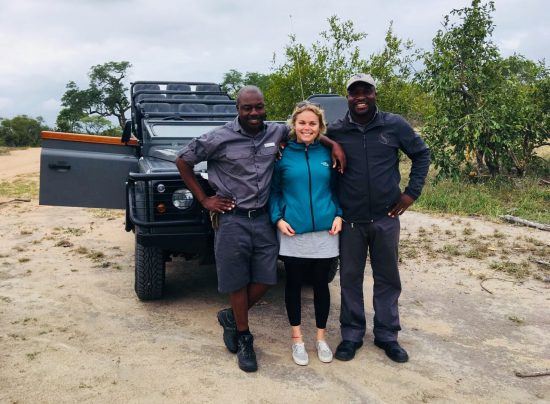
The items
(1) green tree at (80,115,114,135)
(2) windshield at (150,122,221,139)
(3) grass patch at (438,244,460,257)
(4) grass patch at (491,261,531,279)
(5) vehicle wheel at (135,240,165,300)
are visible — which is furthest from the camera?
(1) green tree at (80,115,114,135)

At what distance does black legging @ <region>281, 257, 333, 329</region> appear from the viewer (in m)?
3.29

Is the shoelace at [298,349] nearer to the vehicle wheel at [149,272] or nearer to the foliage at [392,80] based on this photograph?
the vehicle wheel at [149,272]

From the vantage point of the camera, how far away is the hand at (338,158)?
128 inches

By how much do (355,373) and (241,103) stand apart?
5.93 feet

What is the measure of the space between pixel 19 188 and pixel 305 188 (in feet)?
34.4

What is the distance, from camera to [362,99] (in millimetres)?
3244

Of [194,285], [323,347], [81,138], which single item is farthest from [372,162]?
[81,138]

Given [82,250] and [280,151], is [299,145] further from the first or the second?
[82,250]

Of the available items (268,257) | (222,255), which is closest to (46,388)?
(222,255)

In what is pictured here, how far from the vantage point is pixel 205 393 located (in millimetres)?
2945

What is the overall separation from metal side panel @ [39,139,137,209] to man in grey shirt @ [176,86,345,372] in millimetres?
1820

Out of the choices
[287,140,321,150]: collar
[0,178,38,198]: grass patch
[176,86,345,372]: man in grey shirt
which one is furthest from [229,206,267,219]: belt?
[0,178,38,198]: grass patch

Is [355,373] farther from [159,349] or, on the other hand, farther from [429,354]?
[159,349]

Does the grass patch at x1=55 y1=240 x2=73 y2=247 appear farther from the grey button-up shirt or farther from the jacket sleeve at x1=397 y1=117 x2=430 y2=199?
the jacket sleeve at x1=397 y1=117 x2=430 y2=199
